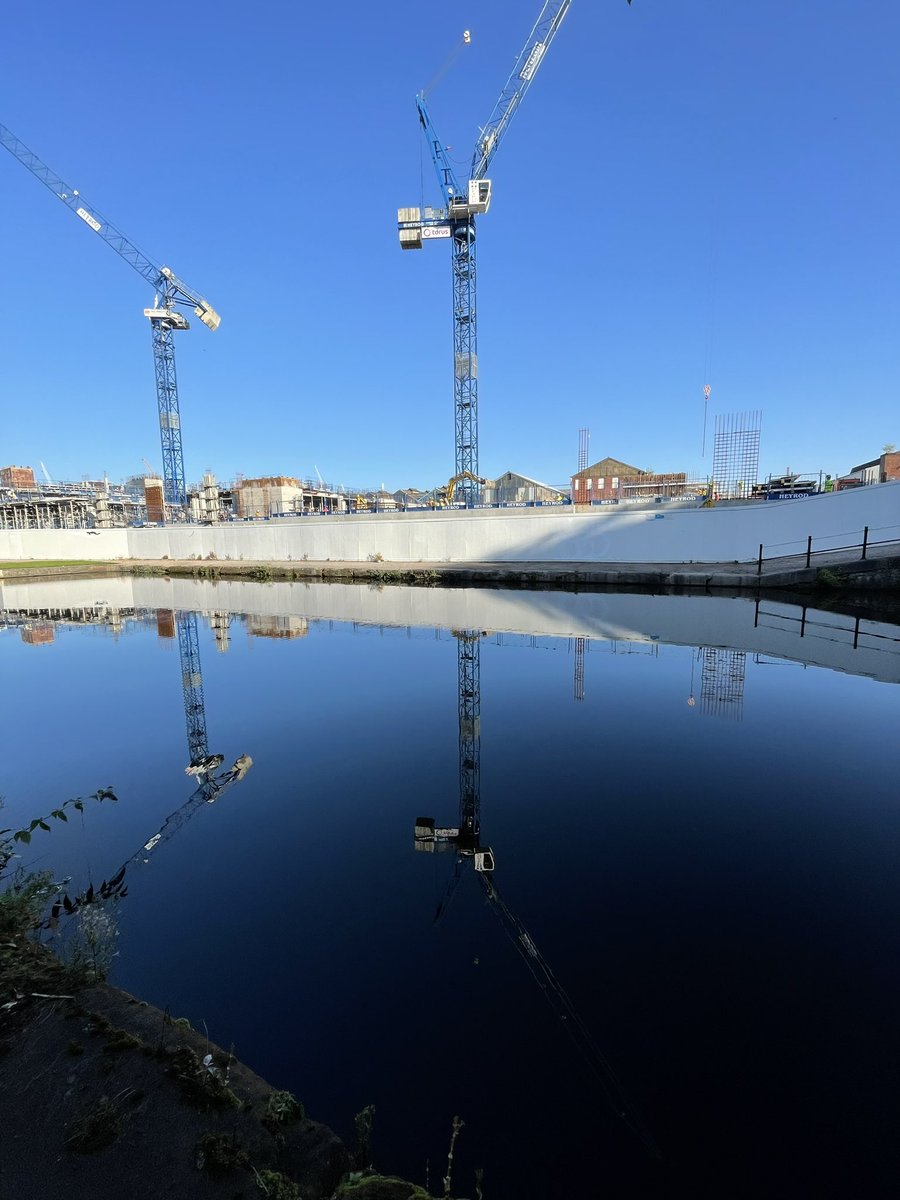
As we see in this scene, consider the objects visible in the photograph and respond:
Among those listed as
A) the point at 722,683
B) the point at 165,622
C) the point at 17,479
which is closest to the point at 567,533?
the point at 722,683

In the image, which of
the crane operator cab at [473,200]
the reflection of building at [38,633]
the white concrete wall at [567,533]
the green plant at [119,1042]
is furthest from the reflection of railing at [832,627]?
the crane operator cab at [473,200]

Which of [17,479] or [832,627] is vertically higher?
[17,479]

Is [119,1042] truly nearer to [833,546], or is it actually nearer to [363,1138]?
[363,1138]

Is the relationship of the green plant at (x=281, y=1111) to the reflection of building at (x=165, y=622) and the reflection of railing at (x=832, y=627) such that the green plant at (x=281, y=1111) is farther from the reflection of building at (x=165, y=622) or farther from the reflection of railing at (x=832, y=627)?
the reflection of building at (x=165, y=622)

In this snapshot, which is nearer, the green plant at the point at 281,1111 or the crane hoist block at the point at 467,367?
the green plant at the point at 281,1111

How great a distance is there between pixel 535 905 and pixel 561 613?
932 cm

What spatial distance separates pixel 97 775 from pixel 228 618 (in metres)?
8.36

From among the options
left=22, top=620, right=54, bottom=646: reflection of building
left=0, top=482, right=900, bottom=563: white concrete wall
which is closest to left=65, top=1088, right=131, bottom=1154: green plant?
left=22, top=620, right=54, bottom=646: reflection of building

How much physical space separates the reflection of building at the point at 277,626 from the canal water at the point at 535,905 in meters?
3.59

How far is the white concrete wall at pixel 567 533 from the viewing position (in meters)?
15.9

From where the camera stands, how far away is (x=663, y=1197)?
1522 millimetres

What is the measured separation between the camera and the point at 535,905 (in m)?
2.75

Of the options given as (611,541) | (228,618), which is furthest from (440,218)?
(228,618)

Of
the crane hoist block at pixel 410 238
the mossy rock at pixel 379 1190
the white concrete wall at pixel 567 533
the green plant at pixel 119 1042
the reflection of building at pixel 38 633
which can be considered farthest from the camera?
the crane hoist block at pixel 410 238
